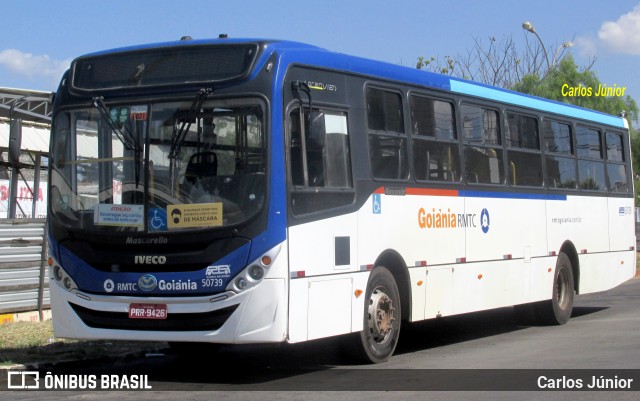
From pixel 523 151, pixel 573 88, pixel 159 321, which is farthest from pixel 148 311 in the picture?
pixel 573 88

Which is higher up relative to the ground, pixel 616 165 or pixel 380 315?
pixel 616 165

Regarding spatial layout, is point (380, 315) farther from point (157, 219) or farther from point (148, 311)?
point (157, 219)

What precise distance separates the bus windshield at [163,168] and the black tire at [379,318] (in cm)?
220

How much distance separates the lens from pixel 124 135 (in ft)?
32.7

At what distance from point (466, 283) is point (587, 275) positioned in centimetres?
456

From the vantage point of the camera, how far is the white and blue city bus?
9398mm

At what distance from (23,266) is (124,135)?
691 cm

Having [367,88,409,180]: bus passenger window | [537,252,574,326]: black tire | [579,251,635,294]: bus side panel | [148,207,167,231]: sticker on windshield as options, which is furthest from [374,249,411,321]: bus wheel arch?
[579,251,635,294]: bus side panel

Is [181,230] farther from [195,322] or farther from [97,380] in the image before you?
[97,380]

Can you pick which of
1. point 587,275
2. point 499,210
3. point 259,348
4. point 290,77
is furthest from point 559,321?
point 290,77

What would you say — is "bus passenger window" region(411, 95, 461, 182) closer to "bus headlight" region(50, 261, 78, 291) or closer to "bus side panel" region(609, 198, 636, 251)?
"bus headlight" region(50, 261, 78, 291)

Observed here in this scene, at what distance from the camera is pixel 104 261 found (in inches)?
389

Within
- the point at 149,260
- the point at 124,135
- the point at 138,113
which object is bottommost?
the point at 149,260

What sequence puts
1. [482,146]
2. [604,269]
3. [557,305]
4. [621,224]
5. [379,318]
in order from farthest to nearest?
[621,224]
[604,269]
[557,305]
[482,146]
[379,318]
